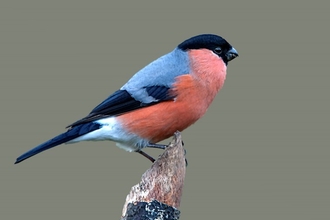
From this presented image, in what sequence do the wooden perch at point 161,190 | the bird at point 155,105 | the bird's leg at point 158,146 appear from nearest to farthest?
the wooden perch at point 161,190, the bird at point 155,105, the bird's leg at point 158,146

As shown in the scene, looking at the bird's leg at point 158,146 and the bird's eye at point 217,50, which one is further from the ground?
the bird's eye at point 217,50

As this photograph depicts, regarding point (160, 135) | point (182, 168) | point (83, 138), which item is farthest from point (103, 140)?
point (182, 168)

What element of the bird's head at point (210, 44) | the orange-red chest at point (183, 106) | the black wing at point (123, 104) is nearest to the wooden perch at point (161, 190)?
the orange-red chest at point (183, 106)

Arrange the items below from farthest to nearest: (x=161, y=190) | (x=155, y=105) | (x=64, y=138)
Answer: (x=155, y=105) → (x=64, y=138) → (x=161, y=190)

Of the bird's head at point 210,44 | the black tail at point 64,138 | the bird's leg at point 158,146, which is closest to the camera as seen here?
the black tail at point 64,138

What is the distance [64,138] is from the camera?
670 centimetres

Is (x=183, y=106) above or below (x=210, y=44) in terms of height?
below

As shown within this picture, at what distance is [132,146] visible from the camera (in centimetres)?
704

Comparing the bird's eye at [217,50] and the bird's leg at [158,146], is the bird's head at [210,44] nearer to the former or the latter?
the bird's eye at [217,50]

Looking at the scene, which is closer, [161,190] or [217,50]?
[161,190]

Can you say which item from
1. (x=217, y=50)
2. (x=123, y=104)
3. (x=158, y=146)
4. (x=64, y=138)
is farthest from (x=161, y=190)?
(x=217, y=50)

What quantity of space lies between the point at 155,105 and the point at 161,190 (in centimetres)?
115

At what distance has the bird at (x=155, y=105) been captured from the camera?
6.80 metres

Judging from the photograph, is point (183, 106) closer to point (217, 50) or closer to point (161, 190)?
point (217, 50)
